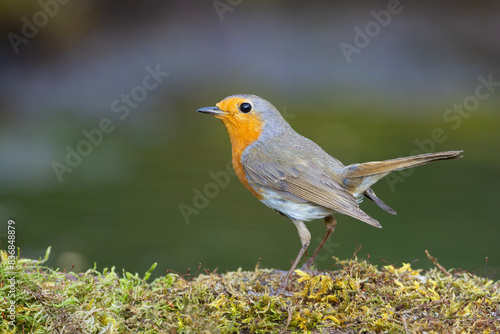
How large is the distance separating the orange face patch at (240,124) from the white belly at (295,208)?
206mm

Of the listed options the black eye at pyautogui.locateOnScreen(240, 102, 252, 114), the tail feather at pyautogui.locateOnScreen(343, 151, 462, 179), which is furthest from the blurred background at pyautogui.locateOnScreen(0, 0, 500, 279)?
the tail feather at pyautogui.locateOnScreen(343, 151, 462, 179)

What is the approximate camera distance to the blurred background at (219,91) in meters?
9.65

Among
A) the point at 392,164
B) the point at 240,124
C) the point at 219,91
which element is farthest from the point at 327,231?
the point at 219,91

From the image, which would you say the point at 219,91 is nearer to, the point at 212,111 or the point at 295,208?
the point at 212,111

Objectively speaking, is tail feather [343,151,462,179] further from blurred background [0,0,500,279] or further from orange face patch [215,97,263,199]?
blurred background [0,0,500,279]

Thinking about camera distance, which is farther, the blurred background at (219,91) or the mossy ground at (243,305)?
the blurred background at (219,91)

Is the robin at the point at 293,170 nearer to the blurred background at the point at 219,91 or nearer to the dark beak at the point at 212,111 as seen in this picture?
the dark beak at the point at 212,111

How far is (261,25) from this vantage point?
13.7m

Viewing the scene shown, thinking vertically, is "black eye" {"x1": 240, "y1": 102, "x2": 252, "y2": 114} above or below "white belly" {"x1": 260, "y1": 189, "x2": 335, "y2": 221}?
above

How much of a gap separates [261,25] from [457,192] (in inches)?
242

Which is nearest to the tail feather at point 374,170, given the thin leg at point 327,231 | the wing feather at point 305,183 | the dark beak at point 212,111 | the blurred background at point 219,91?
the wing feather at point 305,183

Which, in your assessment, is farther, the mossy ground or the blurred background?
the blurred background

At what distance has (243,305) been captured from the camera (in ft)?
11.5

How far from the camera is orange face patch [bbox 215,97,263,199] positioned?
467cm
